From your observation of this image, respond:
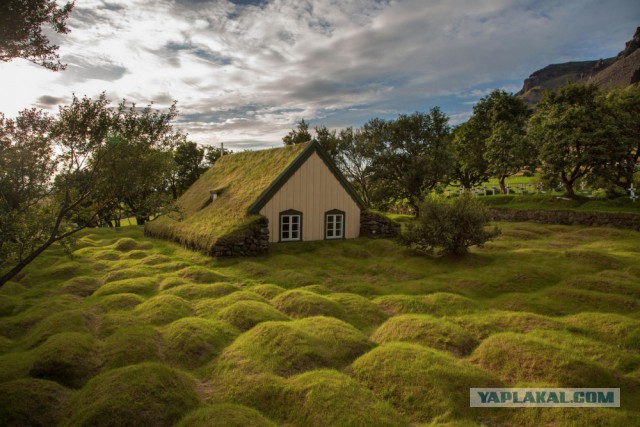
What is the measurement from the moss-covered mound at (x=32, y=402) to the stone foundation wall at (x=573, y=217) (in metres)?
37.5

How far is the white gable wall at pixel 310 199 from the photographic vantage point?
81.3ft

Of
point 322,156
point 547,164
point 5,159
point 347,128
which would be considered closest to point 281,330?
point 5,159

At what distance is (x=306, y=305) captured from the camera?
13.6m

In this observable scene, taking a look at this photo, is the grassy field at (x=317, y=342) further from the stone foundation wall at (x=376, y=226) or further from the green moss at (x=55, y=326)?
the stone foundation wall at (x=376, y=226)

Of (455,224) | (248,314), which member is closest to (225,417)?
(248,314)

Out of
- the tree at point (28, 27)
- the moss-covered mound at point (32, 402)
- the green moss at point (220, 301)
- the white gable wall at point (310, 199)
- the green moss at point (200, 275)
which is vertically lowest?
the moss-covered mound at point (32, 402)

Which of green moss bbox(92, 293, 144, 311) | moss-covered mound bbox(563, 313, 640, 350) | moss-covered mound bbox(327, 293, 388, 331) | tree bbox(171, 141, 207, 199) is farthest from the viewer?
tree bbox(171, 141, 207, 199)

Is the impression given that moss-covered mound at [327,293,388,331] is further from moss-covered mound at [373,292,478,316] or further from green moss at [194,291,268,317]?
green moss at [194,291,268,317]

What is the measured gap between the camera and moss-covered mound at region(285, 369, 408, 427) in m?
6.92

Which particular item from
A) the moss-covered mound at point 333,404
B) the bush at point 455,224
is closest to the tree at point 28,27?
the moss-covered mound at point 333,404

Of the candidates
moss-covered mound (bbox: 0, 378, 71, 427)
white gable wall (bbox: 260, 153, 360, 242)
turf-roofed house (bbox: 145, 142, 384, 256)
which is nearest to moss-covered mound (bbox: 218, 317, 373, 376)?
moss-covered mound (bbox: 0, 378, 71, 427)

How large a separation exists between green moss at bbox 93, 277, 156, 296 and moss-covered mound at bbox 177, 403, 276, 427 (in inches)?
422

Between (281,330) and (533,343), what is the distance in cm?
697

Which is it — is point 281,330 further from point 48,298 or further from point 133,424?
point 48,298
